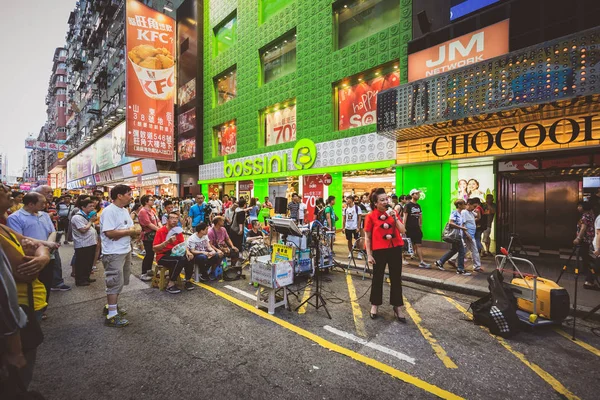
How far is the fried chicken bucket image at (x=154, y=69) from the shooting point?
17.2 meters

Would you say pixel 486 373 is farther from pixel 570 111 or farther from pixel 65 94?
pixel 65 94

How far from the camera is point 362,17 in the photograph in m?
12.7

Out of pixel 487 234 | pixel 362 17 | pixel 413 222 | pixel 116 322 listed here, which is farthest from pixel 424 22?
pixel 116 322

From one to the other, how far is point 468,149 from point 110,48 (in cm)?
4512

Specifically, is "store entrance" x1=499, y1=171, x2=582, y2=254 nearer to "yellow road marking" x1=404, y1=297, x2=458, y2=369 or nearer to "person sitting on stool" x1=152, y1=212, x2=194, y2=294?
"yellow road marking" x1=404, y1=297, x2=458, y2=369

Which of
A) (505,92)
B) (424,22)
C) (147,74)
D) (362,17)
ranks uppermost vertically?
(362,17)

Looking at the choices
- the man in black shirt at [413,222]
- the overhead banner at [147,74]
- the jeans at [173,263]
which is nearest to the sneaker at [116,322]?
the jeans at [173,263]

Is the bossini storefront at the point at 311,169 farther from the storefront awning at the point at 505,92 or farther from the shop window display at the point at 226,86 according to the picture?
the shop window display at the point at 226,86

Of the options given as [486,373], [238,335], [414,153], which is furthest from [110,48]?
[486,373]

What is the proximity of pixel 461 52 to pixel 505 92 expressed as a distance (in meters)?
3.13

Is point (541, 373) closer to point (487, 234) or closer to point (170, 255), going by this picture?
point (170, 255)

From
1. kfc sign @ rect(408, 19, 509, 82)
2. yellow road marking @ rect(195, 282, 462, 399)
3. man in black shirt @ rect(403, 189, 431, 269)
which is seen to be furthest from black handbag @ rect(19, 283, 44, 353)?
kfc sign @ rect(408, 19, 509, 82)

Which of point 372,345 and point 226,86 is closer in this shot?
point 372,345

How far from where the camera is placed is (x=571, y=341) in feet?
12.1
